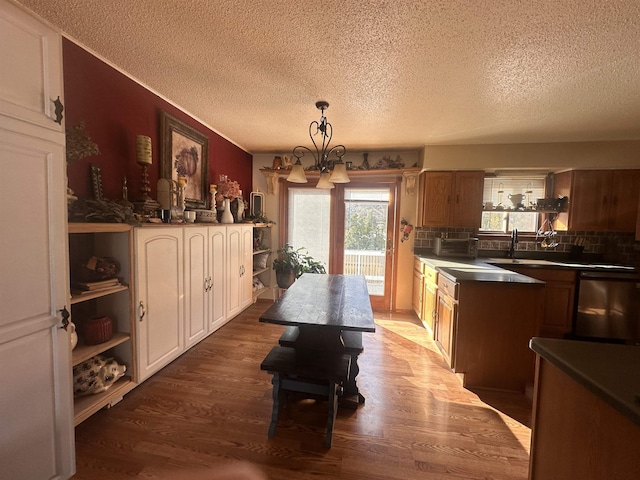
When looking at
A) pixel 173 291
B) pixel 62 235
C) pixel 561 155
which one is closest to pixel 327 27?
pixel 62 235

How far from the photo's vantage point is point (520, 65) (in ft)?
5.84

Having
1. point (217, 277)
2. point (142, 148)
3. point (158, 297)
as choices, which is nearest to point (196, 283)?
point (217, 277)

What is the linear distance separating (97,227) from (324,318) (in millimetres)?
1421

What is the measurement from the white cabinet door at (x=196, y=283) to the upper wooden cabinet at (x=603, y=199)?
4333mm

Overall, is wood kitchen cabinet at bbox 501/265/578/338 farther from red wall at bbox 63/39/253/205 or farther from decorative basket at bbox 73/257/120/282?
red wall at bbox 63/39/253/205

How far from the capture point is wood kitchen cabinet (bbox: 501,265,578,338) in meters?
3.08

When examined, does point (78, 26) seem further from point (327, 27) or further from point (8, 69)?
point (327, 27)

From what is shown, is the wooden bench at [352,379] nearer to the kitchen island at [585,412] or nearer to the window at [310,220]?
the kitchen island at [585,412]

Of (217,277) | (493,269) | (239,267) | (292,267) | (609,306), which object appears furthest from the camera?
(292,267)

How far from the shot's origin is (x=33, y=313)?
1.13 meters

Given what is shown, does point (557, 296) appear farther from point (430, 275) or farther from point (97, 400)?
point (97, 400)

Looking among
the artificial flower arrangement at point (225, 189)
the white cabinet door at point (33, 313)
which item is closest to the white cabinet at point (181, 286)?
the artificial flower arrangement at point (225, 189)

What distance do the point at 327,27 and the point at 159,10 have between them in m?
0.89

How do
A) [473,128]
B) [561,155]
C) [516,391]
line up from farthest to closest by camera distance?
1. [561,155]
2. [473,128]
3. [516,391]
